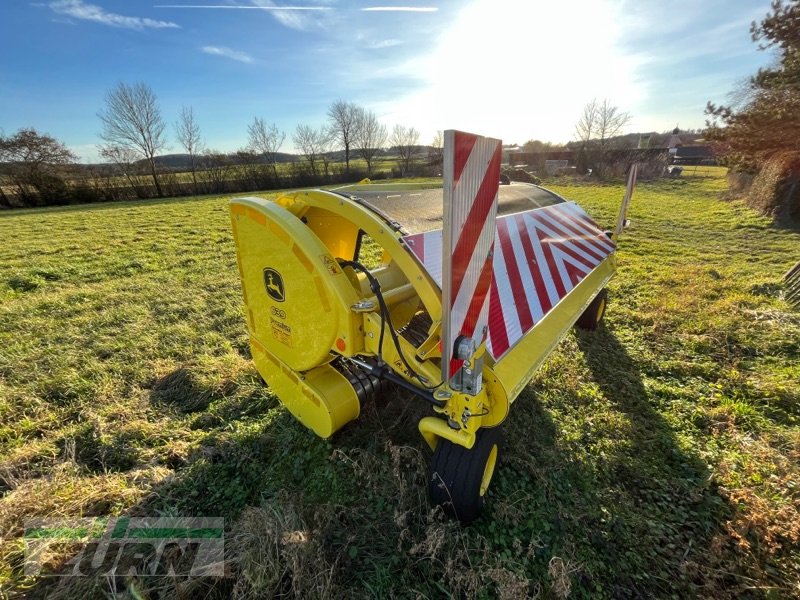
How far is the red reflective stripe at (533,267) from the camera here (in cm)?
268

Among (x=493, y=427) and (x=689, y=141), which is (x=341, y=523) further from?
(x=689, y=141)

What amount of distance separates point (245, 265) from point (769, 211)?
15657mm

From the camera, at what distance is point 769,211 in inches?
452

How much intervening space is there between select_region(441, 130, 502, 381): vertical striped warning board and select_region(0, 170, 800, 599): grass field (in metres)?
1.18

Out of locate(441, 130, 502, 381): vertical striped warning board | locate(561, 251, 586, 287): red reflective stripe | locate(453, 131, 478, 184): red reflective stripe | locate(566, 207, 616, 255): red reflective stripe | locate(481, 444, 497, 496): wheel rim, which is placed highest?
locate(453, 131, 478, 184): red reflective stripe

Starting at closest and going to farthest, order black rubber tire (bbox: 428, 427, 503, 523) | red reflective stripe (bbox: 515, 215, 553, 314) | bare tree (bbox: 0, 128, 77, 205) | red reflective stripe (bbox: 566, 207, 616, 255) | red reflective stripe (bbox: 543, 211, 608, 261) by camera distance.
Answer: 1. black rubber tire (bbox: 428, 427, 503, 523)
2. red reflective stripe (bbox: 515, 215, 553, 314)
3. red reflective stripe (bbox: 543, 211, 608, 261)
4. red reflective stripe (bbox: 566, 207, 616, 255)
5. bare tree (bbox: 0, 128, 77, 205)

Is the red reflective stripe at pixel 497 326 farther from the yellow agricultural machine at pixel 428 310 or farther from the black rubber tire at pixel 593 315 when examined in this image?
the black rubber tire at pixel 593 315

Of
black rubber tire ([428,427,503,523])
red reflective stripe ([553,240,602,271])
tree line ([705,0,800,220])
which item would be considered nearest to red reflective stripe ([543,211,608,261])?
red reflective stripe ([553,240,602,271])

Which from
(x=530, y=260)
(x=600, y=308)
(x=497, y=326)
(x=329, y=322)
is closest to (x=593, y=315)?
(x=600, y=308)

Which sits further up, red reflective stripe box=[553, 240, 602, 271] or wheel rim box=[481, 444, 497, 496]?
red reflective stripe box=[553, 240, 602, 271]

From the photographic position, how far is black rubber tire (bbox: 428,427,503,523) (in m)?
1.98

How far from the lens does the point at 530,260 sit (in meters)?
2.92

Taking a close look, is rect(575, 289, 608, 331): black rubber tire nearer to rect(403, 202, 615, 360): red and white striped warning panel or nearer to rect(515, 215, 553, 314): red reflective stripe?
rect(403, 202, 615, 360): red and white striped warning panel

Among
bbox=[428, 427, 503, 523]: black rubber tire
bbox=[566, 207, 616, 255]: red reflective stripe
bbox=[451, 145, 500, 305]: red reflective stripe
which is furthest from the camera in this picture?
bbox=[566, 207, 616, 255]: red reflective stripe
